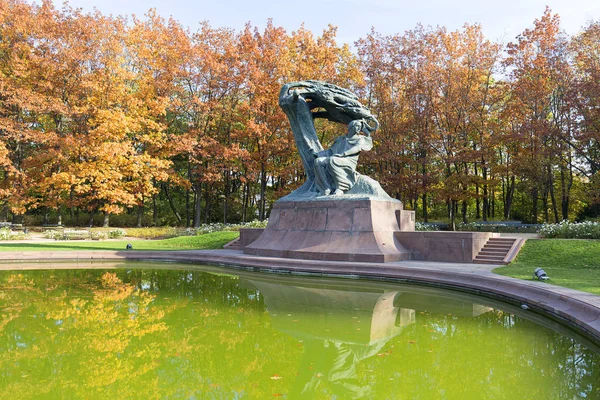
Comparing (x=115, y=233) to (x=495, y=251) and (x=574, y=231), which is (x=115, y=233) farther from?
(x=574, y=231)

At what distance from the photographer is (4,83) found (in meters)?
24.8

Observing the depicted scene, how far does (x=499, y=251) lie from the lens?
565 inches

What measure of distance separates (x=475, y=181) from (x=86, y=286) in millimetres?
21347

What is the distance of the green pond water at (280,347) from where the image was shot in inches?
177

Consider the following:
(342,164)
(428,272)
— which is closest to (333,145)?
(342,164)

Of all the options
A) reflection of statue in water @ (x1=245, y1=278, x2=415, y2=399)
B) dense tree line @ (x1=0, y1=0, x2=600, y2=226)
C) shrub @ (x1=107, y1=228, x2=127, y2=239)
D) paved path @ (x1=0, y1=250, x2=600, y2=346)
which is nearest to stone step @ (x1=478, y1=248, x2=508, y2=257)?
paved path @ (x1=0, y1=250, x2=600, y2=346)

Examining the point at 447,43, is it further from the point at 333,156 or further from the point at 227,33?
the point at 333,156

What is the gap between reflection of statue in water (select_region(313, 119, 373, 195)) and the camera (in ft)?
51.7

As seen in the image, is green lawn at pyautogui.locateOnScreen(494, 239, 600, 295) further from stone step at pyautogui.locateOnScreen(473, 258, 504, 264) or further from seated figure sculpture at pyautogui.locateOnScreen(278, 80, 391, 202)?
seated figure sculpture at pyautogui.locateOnScreen(278, 80, 391, 202)

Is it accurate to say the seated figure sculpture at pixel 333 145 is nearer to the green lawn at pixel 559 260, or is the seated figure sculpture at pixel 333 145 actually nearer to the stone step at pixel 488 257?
the stone step at pixel 488 257

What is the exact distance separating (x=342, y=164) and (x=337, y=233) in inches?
98.2

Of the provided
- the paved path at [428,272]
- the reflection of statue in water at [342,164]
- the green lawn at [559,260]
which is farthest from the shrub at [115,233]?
the green lawn at [559,260]

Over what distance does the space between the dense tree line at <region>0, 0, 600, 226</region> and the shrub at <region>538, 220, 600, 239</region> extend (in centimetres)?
793

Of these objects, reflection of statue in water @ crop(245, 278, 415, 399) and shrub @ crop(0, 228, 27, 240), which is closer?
reflection of statue in water @ crop(245, 278, 415, 399)
